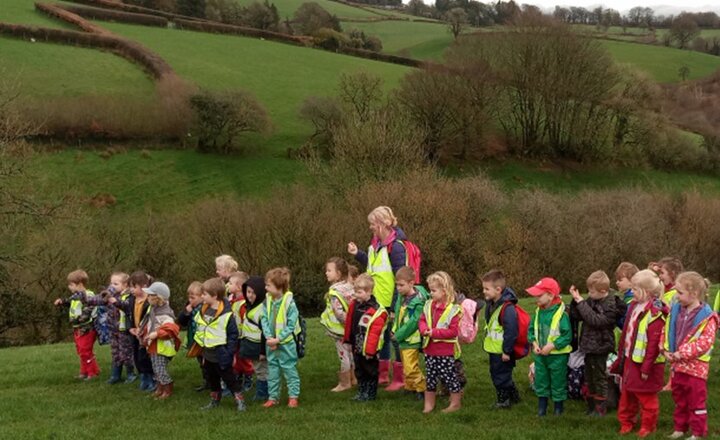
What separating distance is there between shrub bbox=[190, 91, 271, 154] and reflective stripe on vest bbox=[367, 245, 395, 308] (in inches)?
1603

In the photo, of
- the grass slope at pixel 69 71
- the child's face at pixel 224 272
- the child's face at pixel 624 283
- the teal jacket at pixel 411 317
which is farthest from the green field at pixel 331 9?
the child's face at pixel 624 283

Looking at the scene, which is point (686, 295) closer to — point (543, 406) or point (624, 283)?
point (624, 283)

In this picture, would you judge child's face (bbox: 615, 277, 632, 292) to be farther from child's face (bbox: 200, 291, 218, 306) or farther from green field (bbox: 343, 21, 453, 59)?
green field (bbox: 343, 21, 453, 59)

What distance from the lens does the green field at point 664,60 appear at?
77000 mm

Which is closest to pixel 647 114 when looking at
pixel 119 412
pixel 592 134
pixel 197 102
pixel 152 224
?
pixel 592 134

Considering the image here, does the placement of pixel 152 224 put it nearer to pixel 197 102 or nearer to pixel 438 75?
pixel 197 102

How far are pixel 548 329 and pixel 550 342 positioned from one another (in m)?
0.18

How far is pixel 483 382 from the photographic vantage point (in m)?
10.2

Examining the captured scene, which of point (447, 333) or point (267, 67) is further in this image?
point (267, 67)

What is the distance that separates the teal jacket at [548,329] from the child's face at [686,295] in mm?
1382

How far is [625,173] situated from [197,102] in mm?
35597

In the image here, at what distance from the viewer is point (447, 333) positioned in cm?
838

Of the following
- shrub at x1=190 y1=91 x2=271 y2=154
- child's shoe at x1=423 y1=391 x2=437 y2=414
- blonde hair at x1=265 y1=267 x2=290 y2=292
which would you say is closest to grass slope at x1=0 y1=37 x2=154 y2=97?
shrub at x1=190 y1=91 x2=271 y2=154

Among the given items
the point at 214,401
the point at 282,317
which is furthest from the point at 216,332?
the point at 214,401
